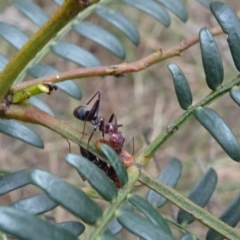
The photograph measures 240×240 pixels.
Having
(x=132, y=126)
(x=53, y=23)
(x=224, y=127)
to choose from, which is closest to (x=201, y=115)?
(x=224, y=127)

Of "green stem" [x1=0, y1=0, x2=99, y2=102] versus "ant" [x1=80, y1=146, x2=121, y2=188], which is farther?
"ant" [x1=80, y1=146, x2=121, y2=188]

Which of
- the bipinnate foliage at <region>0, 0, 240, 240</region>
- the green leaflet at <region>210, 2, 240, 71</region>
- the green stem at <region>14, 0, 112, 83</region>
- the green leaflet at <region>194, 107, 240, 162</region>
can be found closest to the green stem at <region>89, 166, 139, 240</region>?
the bipinnate foliage at <region>0, 0, 240, 240</region>

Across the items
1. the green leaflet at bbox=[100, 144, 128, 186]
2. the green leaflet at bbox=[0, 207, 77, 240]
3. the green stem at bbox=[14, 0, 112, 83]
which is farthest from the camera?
the green stem at bbox=[14, 0, 112, 83]

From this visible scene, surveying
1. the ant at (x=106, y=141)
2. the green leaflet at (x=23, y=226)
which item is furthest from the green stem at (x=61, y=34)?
the green leaflet at (x=23, y=226)

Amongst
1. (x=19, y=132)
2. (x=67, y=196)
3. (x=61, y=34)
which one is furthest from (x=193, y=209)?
(x=61, y=34)

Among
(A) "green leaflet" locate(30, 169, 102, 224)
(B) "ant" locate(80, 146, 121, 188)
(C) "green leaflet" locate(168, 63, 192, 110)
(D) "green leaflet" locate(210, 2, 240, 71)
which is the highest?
(D) "green leaflet" locate(210, 2, 240, 71)

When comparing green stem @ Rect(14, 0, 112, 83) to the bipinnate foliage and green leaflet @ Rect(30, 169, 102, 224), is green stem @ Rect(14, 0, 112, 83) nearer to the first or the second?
the bipinnate foliage

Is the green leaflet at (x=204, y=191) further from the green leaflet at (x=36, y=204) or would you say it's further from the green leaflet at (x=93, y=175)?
the green leaflet at (x=93, y=175)

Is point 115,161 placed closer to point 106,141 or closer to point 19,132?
point 106,141
